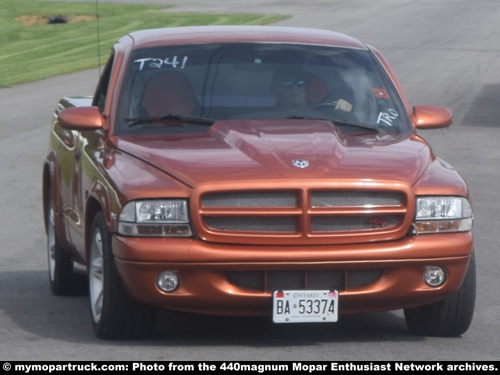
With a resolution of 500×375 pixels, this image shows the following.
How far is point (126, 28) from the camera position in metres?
40.3

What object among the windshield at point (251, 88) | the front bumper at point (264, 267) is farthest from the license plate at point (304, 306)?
the windshield at point (251, 88)

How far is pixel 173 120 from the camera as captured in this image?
7.36m

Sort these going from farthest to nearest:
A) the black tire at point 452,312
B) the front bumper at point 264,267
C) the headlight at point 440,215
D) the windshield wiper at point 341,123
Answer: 1. the windshield wiper at point 341,123
2. the black tire at point 452,312
3. the headlight at point 440,215
4. the front bumper at point 264,267

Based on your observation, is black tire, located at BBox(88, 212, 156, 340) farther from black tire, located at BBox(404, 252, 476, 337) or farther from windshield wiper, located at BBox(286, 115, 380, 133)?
black tire, located at BBox(404, 252, 476, 337)

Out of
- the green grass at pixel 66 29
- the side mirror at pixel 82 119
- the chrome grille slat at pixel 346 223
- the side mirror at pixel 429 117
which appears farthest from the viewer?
the green grass at pixel 66 29

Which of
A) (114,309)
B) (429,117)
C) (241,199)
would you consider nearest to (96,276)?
(114,309)

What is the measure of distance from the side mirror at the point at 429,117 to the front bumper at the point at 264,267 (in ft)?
4.11

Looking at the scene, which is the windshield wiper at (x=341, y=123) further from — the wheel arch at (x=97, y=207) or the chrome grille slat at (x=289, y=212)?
the wheel arch at (x=97, y=207)

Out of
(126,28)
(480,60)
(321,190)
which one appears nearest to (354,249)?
(321,190)

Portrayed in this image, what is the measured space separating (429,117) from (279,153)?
137 cm

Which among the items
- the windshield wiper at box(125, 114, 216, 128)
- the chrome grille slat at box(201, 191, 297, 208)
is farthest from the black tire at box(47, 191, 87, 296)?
the chrome grille slat at box(201, 191, 297, 208)

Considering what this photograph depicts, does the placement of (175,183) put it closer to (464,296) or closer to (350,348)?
(350,348)

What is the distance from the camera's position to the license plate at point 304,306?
6.34m

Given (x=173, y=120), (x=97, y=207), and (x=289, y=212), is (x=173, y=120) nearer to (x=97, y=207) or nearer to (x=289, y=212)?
(x=97, y=207)
